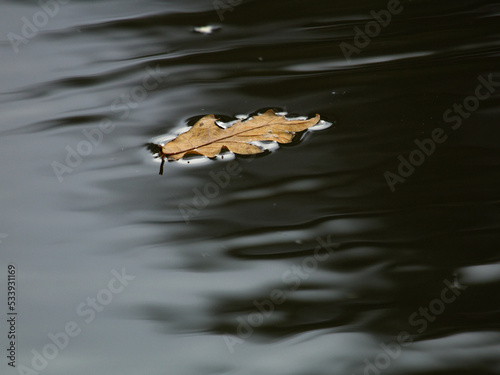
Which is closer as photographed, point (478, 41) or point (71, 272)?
point (71, 272)

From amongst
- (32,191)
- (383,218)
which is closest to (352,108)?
(383,218)

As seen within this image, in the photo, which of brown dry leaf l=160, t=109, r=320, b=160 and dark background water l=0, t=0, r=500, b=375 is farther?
brown dry leaf l=160, t=109, r=320, b=160

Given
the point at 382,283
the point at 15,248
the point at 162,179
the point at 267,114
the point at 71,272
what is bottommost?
the point at 382,283

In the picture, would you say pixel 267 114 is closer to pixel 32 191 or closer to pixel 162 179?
pixel 162 179

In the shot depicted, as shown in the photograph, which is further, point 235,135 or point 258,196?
point 235,135
